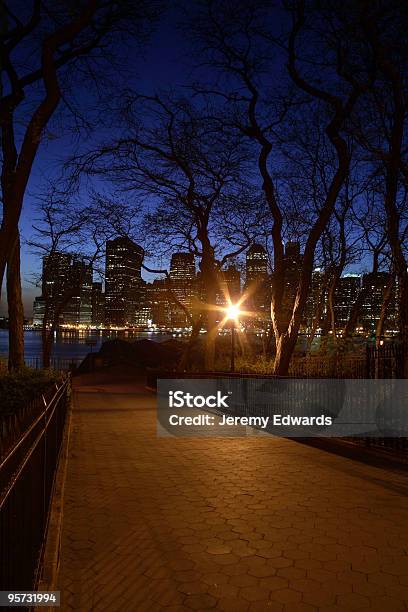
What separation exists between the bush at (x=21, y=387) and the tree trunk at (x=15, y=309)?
260cm

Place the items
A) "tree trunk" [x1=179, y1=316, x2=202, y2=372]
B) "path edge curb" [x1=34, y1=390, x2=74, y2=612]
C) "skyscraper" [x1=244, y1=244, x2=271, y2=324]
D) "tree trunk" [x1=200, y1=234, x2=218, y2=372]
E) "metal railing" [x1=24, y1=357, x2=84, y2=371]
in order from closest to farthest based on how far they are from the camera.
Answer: "path edge curb" [x1=34, y1=390, x2=74, y2=612] < "tree trunk" [x1=200, y1=234, x2=218, y2=372] < "metal railing" [x1=24, y1=357, x2=84, y2=371] < "tree trunk" [x1=179, y1=316, x2=202, y2=372] < "skyscraper" [x1=244, y1=244, x2=271, y2=324]

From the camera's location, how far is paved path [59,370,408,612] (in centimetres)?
437

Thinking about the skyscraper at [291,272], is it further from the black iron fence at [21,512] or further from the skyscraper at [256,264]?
the black iron fence at [21,512]

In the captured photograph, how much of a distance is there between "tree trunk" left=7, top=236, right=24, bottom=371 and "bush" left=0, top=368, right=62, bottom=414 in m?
2.60

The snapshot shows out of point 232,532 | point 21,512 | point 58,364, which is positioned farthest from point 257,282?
point 21,512

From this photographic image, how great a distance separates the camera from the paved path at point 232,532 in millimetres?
4367

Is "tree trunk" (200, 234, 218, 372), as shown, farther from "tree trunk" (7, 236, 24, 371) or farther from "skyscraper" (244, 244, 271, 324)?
"tree trunk" (7, 236, 24, 371)

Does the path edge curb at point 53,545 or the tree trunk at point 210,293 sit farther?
the tree trunk at point 210,293

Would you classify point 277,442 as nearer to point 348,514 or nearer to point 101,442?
point 101,442

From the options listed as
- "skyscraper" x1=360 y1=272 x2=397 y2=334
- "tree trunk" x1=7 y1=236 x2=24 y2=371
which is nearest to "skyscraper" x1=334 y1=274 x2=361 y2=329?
"skyscraper" x1=360 y1=272 x2=397 y2=334

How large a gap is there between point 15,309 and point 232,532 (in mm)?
11092

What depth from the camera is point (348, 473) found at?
8.63 m

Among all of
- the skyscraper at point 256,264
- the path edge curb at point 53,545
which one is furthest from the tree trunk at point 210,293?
the path edge curb at point 53,545

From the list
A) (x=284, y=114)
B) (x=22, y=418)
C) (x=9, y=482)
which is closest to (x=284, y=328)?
(x=284, y=114)
